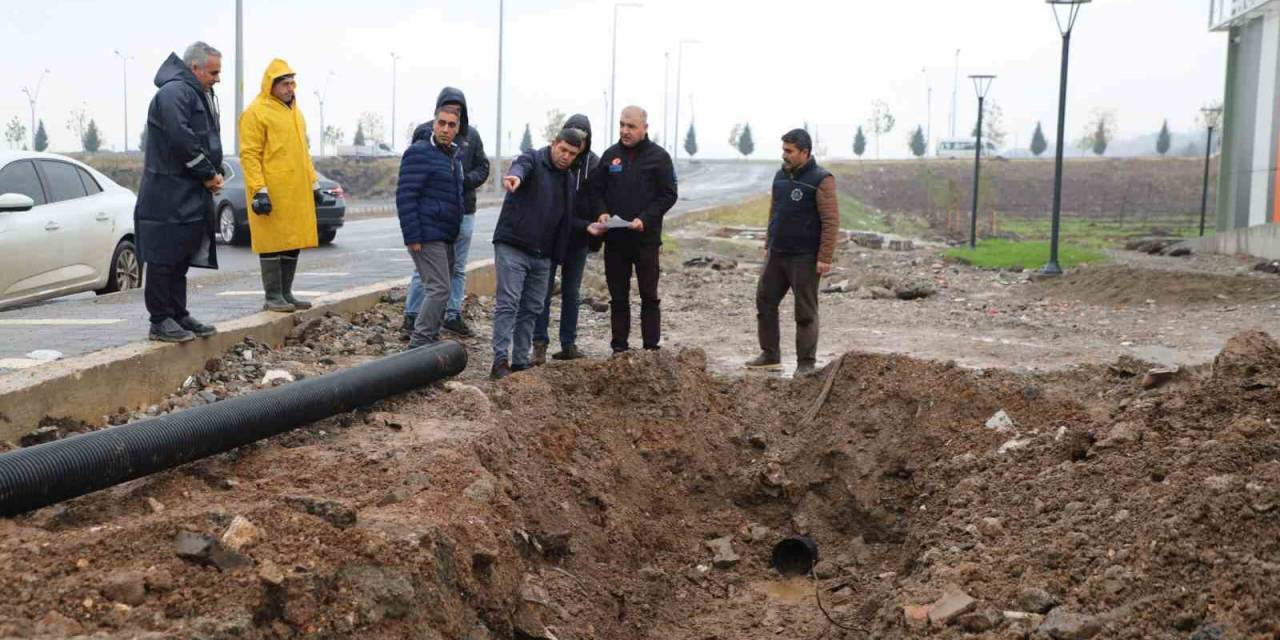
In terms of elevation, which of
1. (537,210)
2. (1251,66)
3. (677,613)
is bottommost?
(677,613)

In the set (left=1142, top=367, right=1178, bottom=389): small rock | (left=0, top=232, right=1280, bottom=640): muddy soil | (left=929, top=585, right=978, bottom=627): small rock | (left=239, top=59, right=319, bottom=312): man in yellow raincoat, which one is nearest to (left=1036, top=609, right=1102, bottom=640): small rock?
(left=0, top=232, right=1280, bottom=640): muddy soil

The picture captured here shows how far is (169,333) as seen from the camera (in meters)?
7.31

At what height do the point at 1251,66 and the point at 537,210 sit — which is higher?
the point at 1251,66

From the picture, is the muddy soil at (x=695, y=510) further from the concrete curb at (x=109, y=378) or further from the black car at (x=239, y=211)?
the black car at (x=239, y=211)

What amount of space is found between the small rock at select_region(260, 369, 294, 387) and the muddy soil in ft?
0.15

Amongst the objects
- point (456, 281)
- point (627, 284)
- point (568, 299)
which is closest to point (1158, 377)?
point (627, 284)

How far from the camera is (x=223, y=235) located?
834 inches

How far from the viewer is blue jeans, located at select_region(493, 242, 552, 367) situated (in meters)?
8.17

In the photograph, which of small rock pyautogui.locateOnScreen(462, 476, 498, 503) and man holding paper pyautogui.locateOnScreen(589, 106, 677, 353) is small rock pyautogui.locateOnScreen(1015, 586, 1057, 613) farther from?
man holding paper pyautogui.locateOnScreen(589, 106, 677, 353)

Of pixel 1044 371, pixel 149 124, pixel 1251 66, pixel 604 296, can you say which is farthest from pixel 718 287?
pixel 1251 66

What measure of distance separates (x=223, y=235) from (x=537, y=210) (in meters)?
14.6

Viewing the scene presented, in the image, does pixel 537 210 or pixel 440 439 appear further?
pixel 537 210

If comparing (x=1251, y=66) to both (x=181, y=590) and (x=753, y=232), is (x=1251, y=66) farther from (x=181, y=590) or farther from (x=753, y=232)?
(x=181, y=590)

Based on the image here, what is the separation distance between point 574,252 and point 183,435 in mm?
4087
